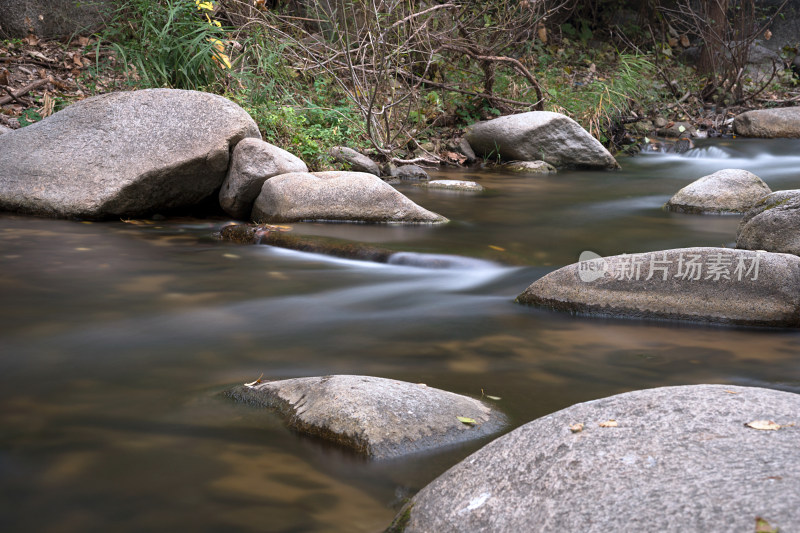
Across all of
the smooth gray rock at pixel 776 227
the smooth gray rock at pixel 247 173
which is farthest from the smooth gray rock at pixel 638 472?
the smooth gray rock at pixel 247 173

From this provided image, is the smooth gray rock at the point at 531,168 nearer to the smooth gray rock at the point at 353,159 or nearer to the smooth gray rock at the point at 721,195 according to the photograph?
the smooth gray rock at the point at 353,159

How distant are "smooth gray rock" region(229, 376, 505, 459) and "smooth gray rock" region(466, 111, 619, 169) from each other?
7778mm

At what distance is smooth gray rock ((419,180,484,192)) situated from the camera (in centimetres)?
811

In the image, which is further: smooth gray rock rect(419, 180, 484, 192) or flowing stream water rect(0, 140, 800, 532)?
smooth gray rock rect(419, 180, 484, 192)

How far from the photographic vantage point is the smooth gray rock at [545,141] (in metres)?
9.90

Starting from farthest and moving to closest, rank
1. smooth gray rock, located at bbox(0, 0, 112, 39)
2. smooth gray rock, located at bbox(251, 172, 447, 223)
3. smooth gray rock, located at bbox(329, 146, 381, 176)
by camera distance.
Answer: smooth gray rock, located at bbox(0, 0, 112, 39)
smooth gray rock, located at bbox(329, 146, 381, 176)
smooth gray rock, located at bbox(251, 172, 447, 223)

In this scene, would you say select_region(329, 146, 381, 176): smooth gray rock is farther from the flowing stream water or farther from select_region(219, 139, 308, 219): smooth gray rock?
the flowing stream water

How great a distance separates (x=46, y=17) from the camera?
1124 cm

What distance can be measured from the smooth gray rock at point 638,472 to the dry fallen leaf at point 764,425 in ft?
0.04

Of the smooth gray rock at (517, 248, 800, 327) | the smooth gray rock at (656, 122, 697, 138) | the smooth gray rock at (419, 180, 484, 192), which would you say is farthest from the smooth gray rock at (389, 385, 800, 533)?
the smooth gray rock at (656, 122, 697, 138)

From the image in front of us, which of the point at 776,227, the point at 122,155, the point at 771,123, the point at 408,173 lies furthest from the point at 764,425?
the point at 771,123

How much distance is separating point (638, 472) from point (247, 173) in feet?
17.0

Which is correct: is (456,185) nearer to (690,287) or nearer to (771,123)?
(690,287)

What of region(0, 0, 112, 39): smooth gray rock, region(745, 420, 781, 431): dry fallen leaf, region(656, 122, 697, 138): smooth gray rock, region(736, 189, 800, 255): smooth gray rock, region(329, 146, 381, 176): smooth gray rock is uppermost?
region(0, 0, 112, 39): smooth gray rock
